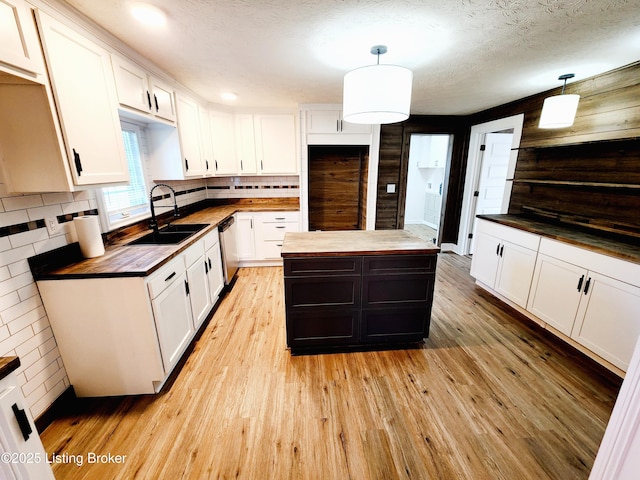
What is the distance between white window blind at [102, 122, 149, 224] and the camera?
2.33 m

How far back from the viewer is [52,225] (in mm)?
1694

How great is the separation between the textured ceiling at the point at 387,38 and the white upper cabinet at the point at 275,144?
1103 millimetres

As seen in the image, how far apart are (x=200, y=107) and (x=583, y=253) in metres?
4.27

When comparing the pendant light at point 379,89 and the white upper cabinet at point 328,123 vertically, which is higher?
the white upper cabinet at point 328,123

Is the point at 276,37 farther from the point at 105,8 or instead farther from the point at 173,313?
the point at 173,313

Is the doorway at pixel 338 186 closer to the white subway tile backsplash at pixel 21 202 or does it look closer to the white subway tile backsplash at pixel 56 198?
the white subway tile backsplash at pixel 56 198

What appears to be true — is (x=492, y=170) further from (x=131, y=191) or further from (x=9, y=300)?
(x=9, y=300)

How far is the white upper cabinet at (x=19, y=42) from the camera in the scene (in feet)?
3.88

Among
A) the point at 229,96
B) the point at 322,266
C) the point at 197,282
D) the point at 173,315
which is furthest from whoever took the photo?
the point at 229,96

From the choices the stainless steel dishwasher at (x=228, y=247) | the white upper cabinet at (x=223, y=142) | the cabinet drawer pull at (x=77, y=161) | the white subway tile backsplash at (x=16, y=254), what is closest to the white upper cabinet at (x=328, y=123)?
the white upper cabinet at (x=223, y=142)

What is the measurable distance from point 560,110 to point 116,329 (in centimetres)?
393

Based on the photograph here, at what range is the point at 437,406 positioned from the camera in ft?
5.83

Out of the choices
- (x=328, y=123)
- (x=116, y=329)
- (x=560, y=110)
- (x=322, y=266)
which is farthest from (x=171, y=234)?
(x=560, y=110)

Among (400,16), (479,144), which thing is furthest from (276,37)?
(479,144)
